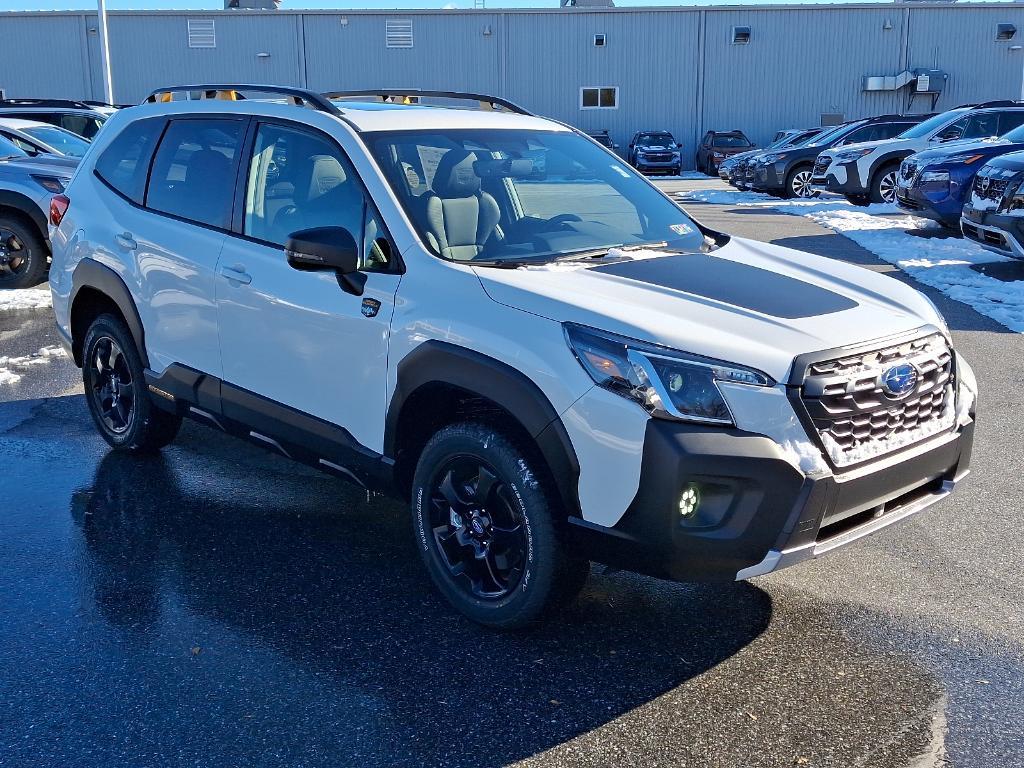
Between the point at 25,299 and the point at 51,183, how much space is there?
1.30 metres

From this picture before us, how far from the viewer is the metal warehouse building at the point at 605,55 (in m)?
39.8

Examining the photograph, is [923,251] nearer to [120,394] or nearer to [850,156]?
[850,156]

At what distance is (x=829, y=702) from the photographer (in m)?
3.26

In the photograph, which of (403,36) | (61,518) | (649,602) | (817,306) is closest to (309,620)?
(649,602)

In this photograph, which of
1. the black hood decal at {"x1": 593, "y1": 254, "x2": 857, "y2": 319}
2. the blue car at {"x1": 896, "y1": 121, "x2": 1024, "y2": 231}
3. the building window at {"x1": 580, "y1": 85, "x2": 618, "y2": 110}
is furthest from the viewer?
the building window at {"x1": 580, "y1": 85, "x2": 618, "y2": 110}

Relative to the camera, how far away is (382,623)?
379 cm

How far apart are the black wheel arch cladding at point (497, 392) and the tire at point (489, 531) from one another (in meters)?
0.11

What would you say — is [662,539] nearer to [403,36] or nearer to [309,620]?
[309,620]

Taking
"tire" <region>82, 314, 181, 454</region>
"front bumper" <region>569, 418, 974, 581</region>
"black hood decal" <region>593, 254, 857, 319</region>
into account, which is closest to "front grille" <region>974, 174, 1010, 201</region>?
"black hood decal" <region>593, 254, 857, 319</region>

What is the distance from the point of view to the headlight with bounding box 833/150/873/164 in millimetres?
19078

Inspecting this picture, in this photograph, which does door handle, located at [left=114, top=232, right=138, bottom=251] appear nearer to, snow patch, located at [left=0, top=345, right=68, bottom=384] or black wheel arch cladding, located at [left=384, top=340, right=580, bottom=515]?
black wheel arch cladding, located at [left=384, top=340, right=580, bottom=515]

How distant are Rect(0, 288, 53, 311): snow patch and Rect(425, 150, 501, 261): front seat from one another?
6688 millimetres

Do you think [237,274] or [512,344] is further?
[237,274]

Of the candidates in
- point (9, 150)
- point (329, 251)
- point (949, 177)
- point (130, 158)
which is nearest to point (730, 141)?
point (949, 177)
